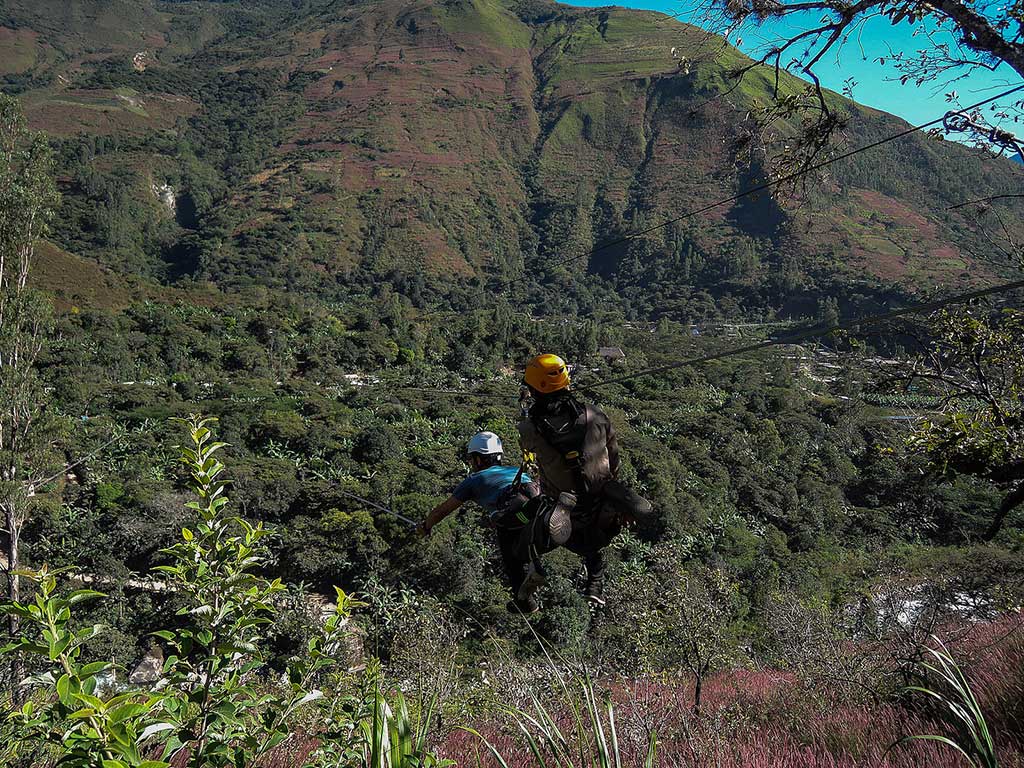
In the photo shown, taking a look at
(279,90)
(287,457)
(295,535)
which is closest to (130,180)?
(279,90)

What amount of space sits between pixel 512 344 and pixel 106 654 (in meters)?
45.2

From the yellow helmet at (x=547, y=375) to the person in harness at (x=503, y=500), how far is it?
0.60 metres

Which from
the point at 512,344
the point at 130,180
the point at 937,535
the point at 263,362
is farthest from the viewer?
the point at 130,180

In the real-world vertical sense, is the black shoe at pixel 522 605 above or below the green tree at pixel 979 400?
below

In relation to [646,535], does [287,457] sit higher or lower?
lower

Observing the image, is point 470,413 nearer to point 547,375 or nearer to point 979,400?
point 979,400

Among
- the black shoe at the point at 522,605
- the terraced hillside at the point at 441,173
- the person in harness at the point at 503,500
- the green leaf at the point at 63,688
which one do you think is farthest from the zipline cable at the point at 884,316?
the terraced hillside at the point at 441,173

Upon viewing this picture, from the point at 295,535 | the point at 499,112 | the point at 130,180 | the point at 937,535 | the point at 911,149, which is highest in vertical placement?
the point at 911,149

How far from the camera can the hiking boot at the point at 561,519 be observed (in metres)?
3.04

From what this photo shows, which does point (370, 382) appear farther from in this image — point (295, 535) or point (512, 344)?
point (295, 535)

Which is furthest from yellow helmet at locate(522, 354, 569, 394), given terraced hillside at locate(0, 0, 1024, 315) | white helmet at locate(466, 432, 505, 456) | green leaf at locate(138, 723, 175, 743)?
terraced hillside at locate(0, 0, 1024, 315)

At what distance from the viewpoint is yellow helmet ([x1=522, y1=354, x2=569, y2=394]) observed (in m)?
3.01

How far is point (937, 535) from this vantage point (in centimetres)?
3148

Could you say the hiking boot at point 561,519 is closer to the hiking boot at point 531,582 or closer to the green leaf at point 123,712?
the hiking boot at point 531,582
